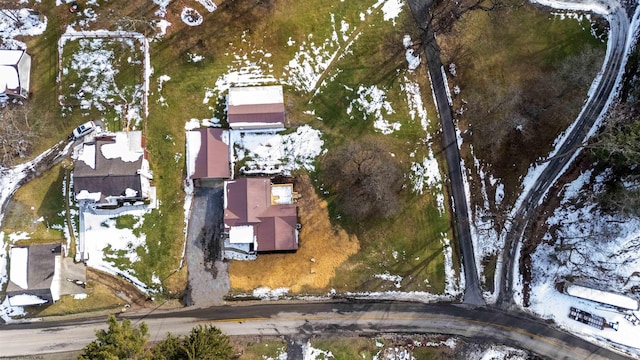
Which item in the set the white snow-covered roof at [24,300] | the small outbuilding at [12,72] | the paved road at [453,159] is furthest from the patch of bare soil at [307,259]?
the small outbuilding at [12,72]

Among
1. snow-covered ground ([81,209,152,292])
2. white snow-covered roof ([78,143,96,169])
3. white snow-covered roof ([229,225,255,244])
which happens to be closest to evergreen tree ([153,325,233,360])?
snow-covered ground ([81,209,152,292])

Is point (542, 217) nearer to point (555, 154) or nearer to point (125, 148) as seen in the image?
point (555, 154)

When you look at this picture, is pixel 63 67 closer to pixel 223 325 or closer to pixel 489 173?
pixel 223 325

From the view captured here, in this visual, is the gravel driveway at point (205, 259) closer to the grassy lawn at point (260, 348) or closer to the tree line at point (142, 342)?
the grassy lawn at point (260, 348)

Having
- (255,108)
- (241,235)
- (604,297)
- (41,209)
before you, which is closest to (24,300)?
(41,209)

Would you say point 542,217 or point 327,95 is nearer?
point 327,95

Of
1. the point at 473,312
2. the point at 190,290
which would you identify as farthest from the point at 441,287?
the point at 190,290
